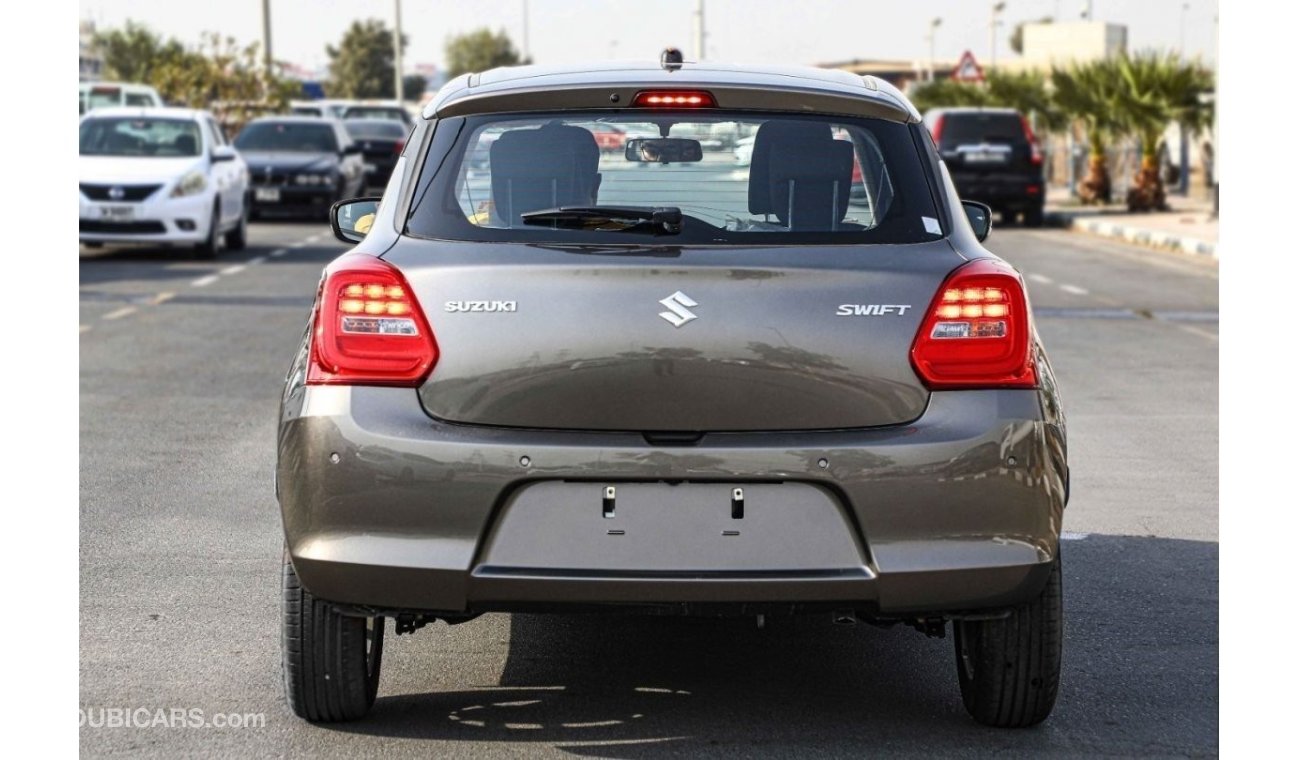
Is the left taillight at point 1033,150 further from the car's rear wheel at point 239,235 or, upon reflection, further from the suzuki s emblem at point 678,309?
the suzuki s emblem at point 678,309

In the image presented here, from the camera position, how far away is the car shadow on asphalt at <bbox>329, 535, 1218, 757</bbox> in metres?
4.62

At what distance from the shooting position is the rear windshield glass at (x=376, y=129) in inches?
1518

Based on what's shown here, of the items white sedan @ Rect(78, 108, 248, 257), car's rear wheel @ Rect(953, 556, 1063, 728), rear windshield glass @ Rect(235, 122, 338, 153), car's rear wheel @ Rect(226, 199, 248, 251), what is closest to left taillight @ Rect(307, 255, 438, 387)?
car's rear wheel @ Rect(953, 556, 1063, 728)

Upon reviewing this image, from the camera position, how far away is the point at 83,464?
8500 millimetres

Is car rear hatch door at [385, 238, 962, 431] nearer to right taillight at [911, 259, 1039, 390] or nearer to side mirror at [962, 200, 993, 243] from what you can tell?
right taillight at [911, 259, 1039, 390]

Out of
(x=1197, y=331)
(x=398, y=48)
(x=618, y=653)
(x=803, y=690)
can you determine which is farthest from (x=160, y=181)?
(x=398, y=48)

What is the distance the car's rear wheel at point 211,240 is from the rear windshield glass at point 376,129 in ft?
54.1

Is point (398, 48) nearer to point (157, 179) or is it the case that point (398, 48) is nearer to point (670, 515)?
point (157, 179)

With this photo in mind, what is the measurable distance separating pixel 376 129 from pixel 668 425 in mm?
35720

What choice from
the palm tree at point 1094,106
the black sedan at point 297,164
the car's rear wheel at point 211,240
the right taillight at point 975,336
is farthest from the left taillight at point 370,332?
the palm tree at point 1094,106
